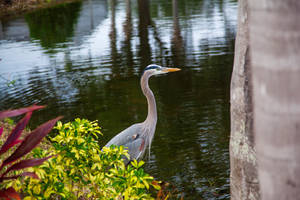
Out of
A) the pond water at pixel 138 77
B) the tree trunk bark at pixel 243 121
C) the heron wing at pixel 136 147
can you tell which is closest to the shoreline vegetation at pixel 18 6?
the pond water at pixel 138 77

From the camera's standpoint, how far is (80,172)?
2926mm

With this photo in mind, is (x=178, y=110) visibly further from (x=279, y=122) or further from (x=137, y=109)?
(x=279, y=122)

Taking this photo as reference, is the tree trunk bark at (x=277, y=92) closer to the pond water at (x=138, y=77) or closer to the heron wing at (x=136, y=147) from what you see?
the pond water at (x=138, y=77)

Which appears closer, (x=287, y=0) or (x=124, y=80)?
(x=287, y=0)

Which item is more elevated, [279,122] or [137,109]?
[279,122]

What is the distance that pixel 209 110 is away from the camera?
7234mm

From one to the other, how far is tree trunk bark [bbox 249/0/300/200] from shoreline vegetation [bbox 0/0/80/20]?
22070 millimetres

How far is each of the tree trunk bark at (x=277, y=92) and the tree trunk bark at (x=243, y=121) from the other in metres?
1.44

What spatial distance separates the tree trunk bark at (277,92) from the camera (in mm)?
972

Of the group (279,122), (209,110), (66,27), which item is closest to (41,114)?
(209,110)

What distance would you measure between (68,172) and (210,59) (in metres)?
8.24

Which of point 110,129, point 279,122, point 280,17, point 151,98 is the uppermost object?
point 280,17

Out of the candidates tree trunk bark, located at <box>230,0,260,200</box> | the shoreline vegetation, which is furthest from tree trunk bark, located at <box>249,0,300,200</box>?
the shoreline vegetation

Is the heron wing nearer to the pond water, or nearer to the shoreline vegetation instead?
the pond water
